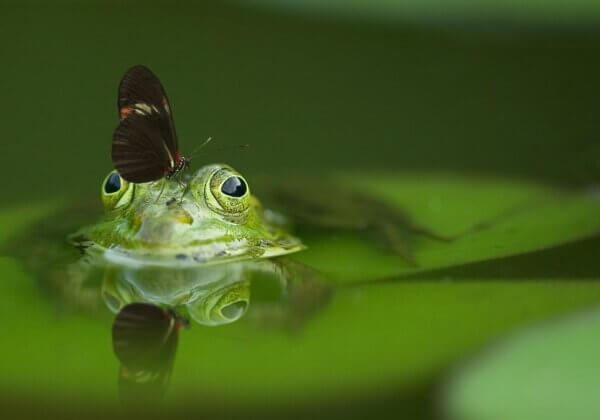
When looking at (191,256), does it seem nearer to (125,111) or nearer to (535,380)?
(125,111)

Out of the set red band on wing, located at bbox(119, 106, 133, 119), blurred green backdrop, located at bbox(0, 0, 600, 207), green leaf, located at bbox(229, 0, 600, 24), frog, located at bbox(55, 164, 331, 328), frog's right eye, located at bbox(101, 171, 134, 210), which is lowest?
frog, located at bbox(55, 164, 331, 328)

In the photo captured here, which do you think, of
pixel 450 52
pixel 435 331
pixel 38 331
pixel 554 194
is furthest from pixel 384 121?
pixel 38 331

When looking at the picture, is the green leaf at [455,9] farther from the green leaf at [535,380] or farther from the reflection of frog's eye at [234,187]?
the green leaf at [535,380]

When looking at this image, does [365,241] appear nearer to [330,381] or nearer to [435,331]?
[435,331]

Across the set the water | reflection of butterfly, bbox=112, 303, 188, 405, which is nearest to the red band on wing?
the water

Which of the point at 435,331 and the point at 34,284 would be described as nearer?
the point at 435,331

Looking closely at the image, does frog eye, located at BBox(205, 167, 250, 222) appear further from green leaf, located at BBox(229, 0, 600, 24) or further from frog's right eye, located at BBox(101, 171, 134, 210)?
green leaf, located at BBox(229, 0, 600, 24)
